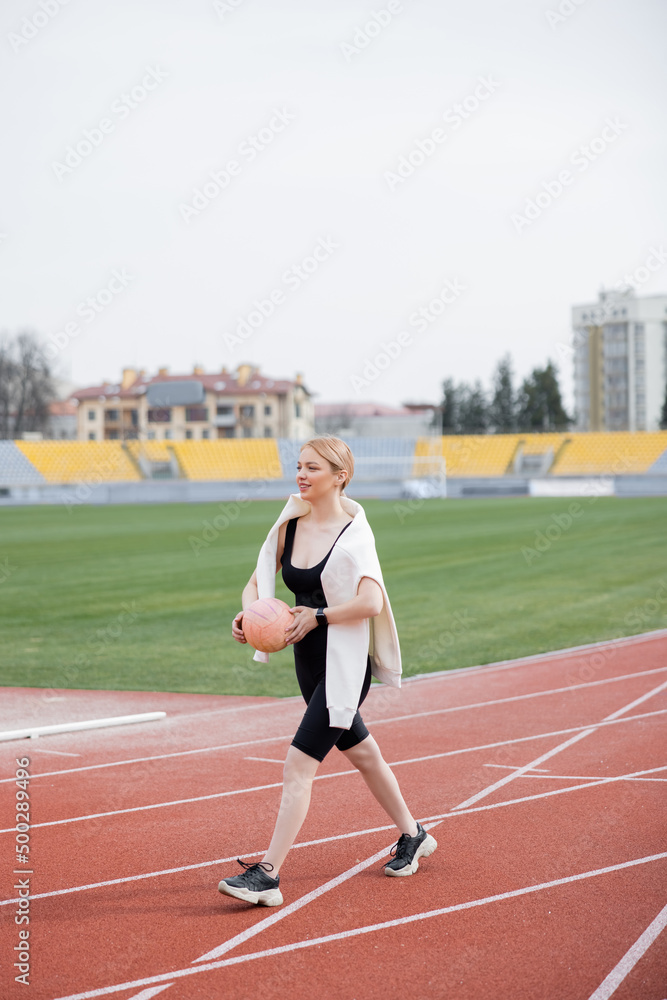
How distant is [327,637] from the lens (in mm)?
4352

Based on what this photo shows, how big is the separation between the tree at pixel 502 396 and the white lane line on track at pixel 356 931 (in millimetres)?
101137

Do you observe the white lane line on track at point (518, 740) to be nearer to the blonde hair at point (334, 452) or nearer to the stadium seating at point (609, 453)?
the blonde hair at point (334, 452)

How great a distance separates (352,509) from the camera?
4.54m

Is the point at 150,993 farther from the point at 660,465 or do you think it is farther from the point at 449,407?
the point at 449,407

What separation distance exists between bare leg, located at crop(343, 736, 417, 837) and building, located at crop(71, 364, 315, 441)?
300ft

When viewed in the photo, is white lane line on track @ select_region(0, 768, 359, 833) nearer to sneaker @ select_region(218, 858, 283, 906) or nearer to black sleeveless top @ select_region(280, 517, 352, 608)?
sneaker @ select_region(218, 858, 283, 906)

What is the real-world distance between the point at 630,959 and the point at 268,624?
191cm

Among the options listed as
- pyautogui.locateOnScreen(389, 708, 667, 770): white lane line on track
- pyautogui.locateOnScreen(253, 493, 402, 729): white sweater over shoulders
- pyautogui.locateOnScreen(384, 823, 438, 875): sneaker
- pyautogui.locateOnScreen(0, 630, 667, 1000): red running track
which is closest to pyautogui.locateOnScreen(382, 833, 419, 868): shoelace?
pyautogui.locateOnScreen(384, 823, 438, 875): sneaker

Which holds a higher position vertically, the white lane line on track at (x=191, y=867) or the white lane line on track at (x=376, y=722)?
the white lane line on track at (x=191, y=867)

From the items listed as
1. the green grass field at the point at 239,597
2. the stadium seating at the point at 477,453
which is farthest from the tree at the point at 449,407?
the green grass field at the point at 239,597

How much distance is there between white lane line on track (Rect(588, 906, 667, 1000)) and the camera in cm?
346

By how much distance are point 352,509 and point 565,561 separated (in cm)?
1664

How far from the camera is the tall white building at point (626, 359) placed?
113m

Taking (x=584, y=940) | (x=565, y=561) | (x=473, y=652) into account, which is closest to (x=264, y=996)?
(x=584, y=940)
